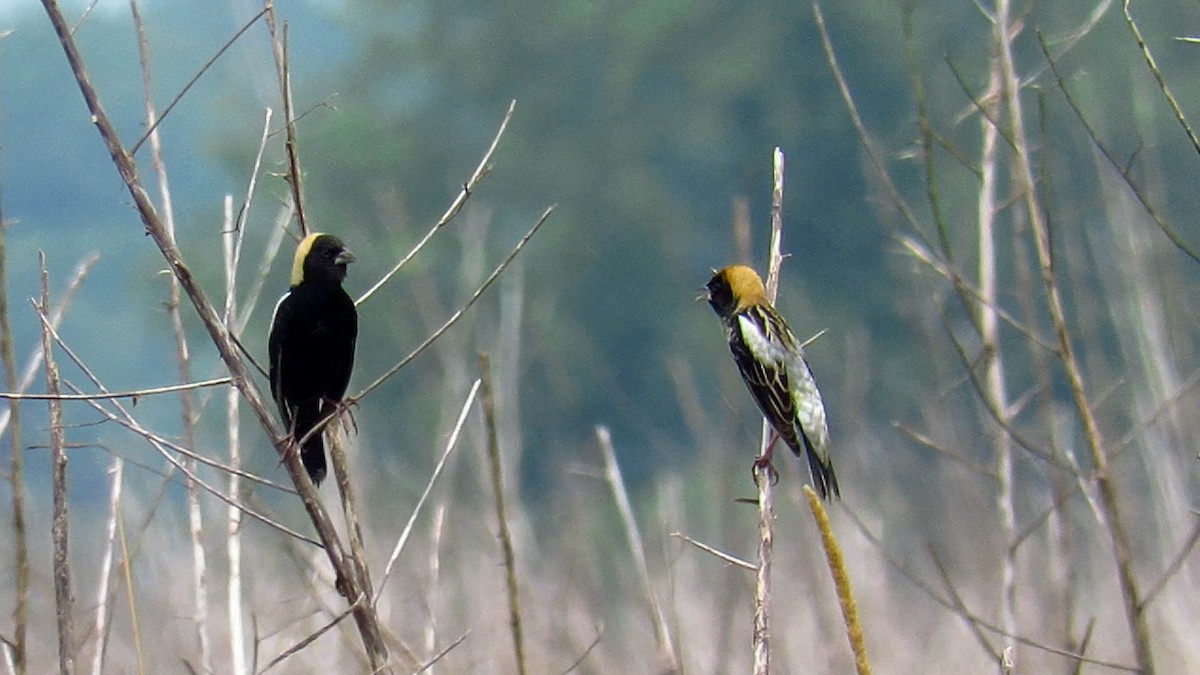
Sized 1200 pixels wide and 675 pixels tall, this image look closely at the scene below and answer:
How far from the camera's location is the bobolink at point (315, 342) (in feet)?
13.4

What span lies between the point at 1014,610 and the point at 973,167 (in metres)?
1.17

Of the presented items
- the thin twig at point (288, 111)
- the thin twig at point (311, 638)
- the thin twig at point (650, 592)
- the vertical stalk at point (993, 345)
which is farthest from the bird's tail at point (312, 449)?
the vertical stalk at point (993, 345)

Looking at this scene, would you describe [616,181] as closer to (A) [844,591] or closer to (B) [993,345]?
(B) [993,345]

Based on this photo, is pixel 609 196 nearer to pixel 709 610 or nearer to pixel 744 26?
pixel 744 26

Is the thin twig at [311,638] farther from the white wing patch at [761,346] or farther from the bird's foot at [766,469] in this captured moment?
the white wing patch at [761,346]

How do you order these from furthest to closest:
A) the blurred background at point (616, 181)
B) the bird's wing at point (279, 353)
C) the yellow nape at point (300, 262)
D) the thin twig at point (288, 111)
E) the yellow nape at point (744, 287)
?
the blurred background at point (616, 181), the yellow nape at point (744, 287), the yellow nape at point (300, 262), the bird's wing at point (279, 353), the thin twig at point (288, 111)

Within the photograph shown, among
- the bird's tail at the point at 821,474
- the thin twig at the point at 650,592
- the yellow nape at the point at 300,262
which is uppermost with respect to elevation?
the yellow nape at the point at 300,262

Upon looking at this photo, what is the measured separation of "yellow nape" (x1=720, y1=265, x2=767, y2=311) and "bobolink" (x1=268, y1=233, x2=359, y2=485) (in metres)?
1.34

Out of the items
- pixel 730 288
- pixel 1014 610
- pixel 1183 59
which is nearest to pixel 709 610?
pixel 730 288

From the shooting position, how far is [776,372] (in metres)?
4.54

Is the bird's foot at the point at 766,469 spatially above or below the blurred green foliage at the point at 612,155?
below

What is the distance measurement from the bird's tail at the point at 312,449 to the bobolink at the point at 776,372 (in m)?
1.27

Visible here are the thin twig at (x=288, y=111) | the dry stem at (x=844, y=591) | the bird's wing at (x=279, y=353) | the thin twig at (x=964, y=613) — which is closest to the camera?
the dry stem at (x=844, y=591)

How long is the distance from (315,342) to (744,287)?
1507 mm
